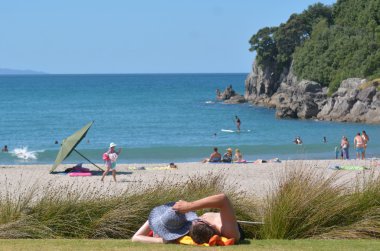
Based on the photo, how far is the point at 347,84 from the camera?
70250 millimetres

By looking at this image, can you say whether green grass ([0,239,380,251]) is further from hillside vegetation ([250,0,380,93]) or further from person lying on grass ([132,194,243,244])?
hillside vegetation ([250,0,380,93])

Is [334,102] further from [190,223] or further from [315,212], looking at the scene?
[190,223]

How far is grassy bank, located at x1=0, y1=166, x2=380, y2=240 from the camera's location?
389 inches

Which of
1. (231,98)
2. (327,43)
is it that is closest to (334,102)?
(327,43)

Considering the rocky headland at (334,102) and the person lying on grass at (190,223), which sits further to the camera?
the rocky headland at (334,102)

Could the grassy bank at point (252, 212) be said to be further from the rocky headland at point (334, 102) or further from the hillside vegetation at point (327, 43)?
the hillside vegetation at point (327, 43)

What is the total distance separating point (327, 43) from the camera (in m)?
92.1

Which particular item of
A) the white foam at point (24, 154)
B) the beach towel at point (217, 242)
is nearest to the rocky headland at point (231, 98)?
the white foam at point (24, 154)

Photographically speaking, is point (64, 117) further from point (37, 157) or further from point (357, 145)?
point (357, 145)

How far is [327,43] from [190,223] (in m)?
85.5

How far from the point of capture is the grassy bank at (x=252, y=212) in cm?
988

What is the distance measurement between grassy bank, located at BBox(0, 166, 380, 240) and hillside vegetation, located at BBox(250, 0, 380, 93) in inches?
2617

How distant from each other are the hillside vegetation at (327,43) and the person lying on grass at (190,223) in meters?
68.3

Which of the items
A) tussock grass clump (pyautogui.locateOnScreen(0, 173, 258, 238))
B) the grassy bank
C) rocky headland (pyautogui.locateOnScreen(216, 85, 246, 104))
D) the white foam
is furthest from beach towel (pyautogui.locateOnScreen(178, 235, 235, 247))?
rocky headland (pyautogui.locateOnScreen(216, 85, 246, 104))
